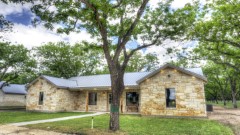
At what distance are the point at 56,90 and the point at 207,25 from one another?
17.1 m

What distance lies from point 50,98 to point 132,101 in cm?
973

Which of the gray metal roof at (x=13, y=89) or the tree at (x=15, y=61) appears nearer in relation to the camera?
the tree at (x=15, y=61)

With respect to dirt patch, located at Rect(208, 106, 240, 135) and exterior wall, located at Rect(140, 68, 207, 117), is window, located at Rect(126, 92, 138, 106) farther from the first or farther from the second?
dirt patch, located at Rect(208, 106, 240, 135)

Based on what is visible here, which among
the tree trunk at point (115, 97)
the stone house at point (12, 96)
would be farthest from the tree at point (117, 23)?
the stone house at point (12, 96)

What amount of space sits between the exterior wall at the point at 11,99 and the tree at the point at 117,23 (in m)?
26.8

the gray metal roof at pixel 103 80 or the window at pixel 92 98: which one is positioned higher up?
the gray metal roof at pixel 103 80

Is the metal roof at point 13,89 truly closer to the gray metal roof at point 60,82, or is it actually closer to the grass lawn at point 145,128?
the gray metal roof at point 60,82

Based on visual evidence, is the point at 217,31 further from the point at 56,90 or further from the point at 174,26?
the point at 56,90

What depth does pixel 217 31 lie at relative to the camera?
14.6m

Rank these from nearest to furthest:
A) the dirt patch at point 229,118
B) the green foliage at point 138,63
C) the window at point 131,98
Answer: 1. the dirt patch at point 229,118
2. the window at point 131,98
3. the green foliage at point 138,63

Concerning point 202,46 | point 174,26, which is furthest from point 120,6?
point 202,46

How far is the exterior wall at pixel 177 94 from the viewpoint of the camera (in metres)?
14.2

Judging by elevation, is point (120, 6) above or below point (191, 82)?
above

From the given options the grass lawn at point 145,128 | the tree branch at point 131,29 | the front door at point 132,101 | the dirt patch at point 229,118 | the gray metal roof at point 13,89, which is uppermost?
the tree branch at point 131,29
